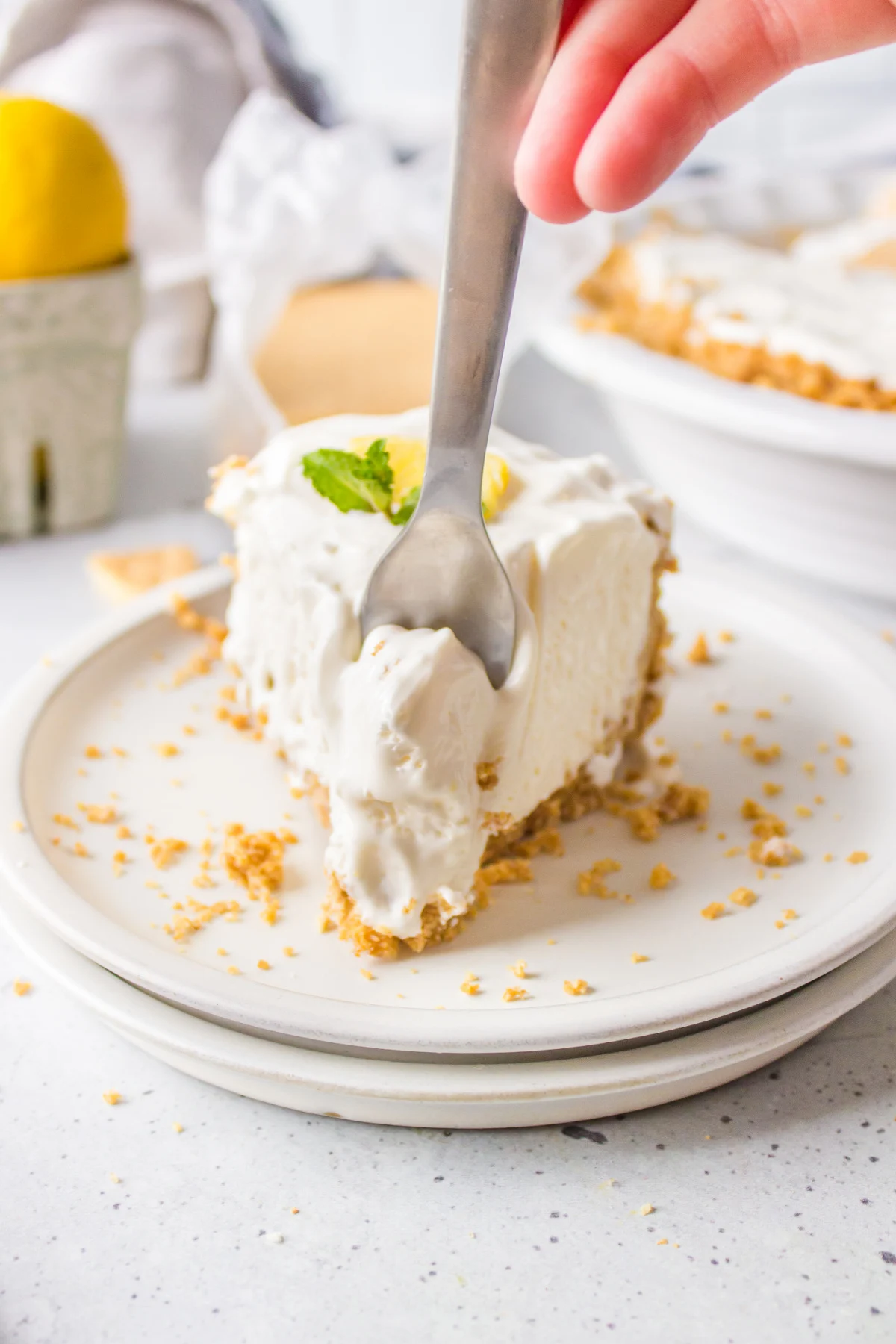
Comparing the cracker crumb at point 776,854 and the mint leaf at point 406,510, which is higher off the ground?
the mint leaf at point 406,510

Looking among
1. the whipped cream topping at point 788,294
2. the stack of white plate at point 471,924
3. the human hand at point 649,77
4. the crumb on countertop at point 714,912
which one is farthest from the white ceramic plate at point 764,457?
the crumb on countertop at point 714,912

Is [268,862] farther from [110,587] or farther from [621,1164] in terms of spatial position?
[110,587]

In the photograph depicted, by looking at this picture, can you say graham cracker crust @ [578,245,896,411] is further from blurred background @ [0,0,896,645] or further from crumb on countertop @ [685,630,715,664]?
crumb on countertop @ [685,630,715,664]

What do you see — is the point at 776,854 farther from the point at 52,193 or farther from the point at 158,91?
the point at 158,91

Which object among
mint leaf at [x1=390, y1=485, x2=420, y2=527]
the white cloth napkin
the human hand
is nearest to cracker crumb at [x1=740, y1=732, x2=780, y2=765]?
mint leaf at [x1=390, y1=485, x2=420, y2=527]

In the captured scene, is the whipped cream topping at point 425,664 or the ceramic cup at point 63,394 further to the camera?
the ceramic cup at point 63,394

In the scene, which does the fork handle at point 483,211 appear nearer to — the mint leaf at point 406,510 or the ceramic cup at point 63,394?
the mint leaf at point 406,510
